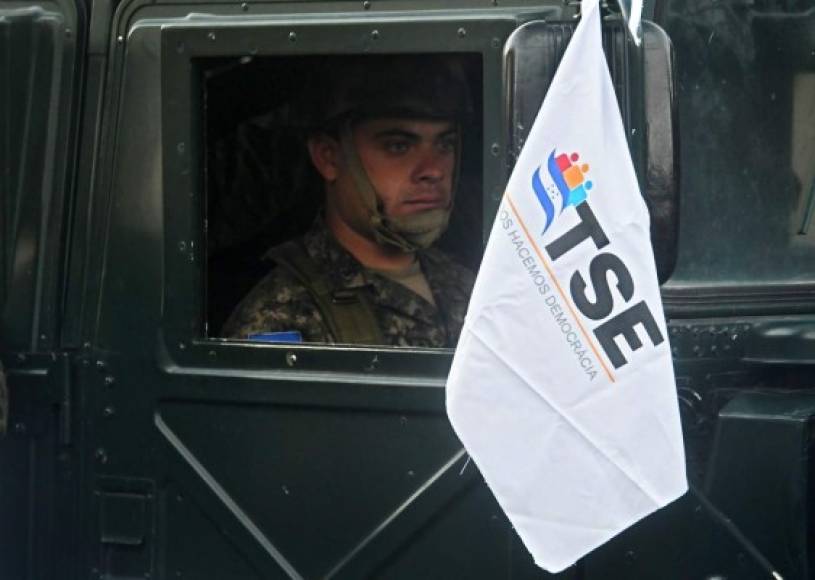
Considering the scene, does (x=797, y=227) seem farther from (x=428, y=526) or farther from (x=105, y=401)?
(x=105, y=401)

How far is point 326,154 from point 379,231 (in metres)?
0.23

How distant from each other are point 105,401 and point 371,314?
55 cm

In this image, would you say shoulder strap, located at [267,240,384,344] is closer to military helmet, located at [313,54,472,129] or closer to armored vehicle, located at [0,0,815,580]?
armored vehicle, located at [0,0,815,580]

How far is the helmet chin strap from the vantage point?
3383mm

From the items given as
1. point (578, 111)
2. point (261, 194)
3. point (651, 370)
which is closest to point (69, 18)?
point (261, 194)

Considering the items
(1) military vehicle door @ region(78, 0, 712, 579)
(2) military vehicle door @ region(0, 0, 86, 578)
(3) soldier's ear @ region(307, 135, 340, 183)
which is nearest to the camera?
(1) military vehicle door @ region(78, 0, 712, 579)

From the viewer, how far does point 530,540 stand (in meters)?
2.60

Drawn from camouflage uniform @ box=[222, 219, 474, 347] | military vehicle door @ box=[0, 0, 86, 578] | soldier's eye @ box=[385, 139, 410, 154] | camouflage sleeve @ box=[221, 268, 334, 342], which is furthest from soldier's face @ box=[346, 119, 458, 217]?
military vehicle door @ box=[0, 0, 86, 578]

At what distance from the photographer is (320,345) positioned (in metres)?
3.01

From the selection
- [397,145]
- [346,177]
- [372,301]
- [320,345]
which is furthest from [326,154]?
[320,345]

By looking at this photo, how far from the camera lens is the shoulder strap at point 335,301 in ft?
10.7

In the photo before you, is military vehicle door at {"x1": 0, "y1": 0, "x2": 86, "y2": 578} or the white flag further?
military vehicle door at {"x1": 0, "y1": 0, "x2": 86, "y2": 578}

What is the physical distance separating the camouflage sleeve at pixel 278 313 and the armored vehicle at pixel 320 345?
1.8 inches

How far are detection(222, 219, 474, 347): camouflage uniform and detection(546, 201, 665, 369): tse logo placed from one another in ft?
2.37
